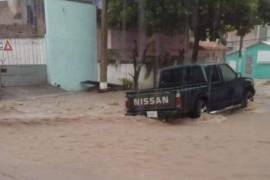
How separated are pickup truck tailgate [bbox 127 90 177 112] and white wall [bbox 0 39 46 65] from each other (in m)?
9.99

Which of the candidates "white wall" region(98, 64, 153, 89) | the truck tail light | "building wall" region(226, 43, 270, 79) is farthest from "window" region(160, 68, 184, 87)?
"building wall" region(226, 43, 270, 79)

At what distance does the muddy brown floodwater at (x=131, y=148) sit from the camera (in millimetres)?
6699

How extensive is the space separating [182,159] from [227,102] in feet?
26.5

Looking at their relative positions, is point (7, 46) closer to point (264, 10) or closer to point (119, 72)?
point (119, 72)

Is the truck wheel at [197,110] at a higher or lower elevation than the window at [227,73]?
lower

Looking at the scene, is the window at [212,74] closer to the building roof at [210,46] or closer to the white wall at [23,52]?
the white wall at [23,52]

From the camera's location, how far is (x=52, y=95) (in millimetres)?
20766

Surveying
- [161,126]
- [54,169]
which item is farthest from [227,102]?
[54,169]

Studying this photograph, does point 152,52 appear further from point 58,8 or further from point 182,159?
point 182,159

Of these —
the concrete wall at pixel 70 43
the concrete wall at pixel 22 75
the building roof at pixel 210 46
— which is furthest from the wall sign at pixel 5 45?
the building roof at pixel 210 46

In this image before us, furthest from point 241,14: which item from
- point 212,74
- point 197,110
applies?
point 197,110

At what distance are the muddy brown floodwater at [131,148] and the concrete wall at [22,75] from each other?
7.45 m

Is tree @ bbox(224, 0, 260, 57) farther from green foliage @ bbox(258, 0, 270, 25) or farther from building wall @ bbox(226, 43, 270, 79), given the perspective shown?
building wall @ bbox(226, 43, 270, 79)

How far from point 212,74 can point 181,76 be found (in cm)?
98
